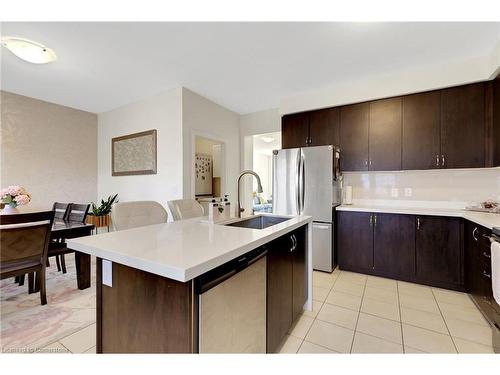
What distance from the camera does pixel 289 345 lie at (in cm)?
163

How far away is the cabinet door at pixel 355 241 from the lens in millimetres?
2879

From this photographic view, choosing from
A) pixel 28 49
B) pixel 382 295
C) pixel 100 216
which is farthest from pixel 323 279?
pixel 28 49

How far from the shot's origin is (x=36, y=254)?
208 centimetres

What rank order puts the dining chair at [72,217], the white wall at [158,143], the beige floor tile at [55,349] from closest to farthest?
1. the beige floor tile at [55,349]
2. the dining chair at [72,217]
3. the white wall at [158,143]

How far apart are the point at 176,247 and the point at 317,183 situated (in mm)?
2385

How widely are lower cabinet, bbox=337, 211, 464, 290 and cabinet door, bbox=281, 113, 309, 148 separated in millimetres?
1313

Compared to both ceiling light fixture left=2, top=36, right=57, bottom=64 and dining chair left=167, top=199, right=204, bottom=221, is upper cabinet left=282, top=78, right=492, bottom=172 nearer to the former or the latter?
dining chair left=167, top=199, right=204, bottom=221

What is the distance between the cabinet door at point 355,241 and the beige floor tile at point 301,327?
51.6 inches

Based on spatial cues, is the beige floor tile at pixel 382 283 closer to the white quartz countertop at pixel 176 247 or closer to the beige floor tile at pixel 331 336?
the beige floor tile at pixel 331 336

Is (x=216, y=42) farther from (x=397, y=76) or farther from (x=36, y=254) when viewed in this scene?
(x=36, y=254)

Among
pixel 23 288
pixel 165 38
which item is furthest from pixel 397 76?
pixel 23 288

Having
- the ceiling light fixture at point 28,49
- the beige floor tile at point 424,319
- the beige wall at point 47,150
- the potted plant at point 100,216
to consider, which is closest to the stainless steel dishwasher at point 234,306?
the beige floor tile at point 424,319

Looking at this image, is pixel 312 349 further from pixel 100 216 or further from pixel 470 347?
pixel 100 216
